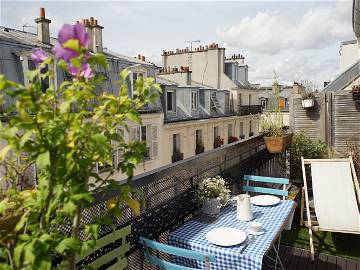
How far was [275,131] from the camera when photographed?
588cm

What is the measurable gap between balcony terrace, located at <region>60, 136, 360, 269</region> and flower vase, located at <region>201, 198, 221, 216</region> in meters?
0.26

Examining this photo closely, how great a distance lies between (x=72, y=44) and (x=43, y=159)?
0.40 metres

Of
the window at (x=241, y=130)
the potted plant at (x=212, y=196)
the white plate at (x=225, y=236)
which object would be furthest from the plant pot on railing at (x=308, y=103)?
the window at (x=241, y=130)

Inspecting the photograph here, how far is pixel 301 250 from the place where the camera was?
4.18m

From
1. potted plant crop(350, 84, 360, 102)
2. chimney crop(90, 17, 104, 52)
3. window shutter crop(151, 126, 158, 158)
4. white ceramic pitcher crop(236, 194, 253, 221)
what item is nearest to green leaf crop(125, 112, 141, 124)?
white ceramic pitcher crop(236, 194, 253, 221)

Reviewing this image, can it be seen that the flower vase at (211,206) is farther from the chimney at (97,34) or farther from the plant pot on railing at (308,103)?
the chimney at (97,34)

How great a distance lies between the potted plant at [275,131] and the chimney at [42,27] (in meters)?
9.59

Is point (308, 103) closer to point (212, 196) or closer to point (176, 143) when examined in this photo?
point (212, 196)

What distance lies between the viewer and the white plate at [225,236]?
97.0 inches

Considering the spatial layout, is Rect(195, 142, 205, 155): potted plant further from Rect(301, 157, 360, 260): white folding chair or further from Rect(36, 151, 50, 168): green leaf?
Rect(36, 151, 50, 168): green leaf

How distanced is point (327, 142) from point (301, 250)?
12.4 ft

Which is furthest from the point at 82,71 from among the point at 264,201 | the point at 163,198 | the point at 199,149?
the point at 199,149

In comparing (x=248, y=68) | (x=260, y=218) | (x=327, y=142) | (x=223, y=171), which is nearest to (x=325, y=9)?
(x=327, y=142)

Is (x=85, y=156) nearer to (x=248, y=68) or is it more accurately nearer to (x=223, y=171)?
(x=223, y=171)
